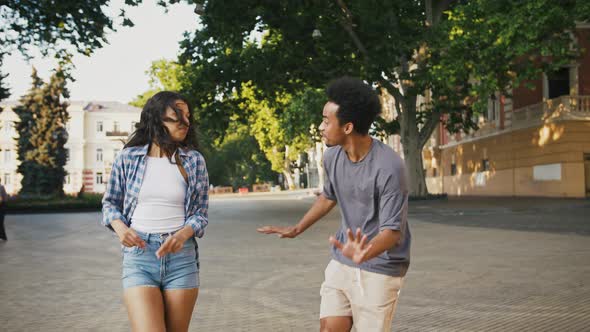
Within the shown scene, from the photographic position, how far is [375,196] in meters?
3.23

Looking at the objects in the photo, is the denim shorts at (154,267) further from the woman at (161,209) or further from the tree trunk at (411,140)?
the tree trunk at (411,140)

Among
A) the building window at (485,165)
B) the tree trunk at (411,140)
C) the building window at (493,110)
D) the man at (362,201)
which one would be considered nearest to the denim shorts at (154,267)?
the man at (362,201)

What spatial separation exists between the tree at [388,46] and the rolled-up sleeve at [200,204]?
17122 mm

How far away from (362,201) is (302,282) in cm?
560

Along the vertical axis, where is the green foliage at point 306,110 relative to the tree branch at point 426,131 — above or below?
above

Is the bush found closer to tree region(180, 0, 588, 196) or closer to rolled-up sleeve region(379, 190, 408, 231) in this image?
tree region(180, 0, 588, 196)

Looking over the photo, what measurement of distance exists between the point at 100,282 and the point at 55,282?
613 millimetres

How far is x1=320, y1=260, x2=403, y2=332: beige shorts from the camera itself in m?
3.29

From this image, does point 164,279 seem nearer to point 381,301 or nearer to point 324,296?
point 324,296

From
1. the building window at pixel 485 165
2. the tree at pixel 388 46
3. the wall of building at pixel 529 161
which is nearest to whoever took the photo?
the tree at pixel 388 46

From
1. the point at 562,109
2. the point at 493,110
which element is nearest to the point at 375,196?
the point at 562,109

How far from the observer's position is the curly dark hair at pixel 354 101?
325cm

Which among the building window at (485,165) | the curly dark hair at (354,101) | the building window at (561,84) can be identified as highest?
the building window at (561,84)

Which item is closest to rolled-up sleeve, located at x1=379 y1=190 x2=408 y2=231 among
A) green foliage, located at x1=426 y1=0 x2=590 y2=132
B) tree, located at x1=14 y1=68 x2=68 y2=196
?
green foliage, located at x1=426 y1=0 x2=590 y2=132
